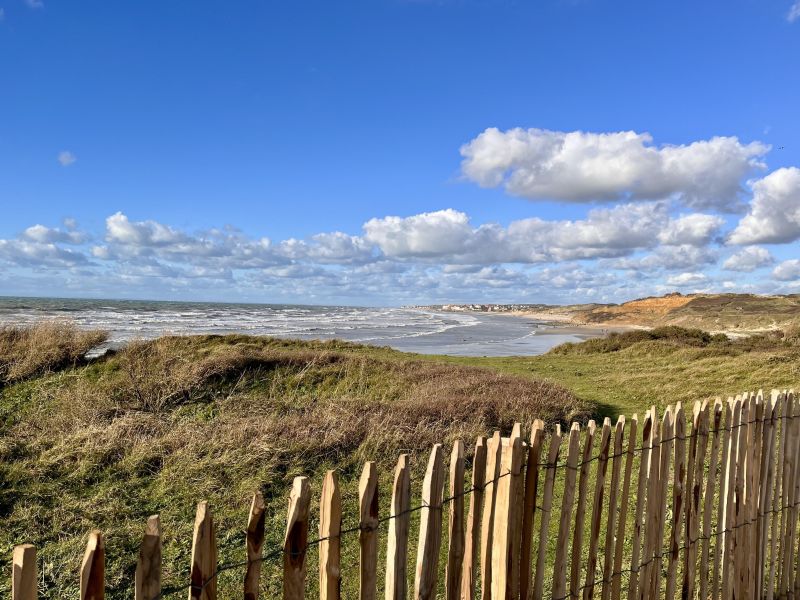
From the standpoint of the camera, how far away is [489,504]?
2.84 m

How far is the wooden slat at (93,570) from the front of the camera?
1.70 m

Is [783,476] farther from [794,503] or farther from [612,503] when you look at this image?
[612,503]

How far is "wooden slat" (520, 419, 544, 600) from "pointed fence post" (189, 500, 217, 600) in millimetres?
1594

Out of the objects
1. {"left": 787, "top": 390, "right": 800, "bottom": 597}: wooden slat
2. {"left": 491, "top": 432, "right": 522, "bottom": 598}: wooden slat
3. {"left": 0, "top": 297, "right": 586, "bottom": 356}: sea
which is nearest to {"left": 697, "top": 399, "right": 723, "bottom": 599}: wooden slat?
{"left": 787, "top": 390, "right": 800, "bottom": 597}: wooden slat

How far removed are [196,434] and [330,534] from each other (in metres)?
6.89

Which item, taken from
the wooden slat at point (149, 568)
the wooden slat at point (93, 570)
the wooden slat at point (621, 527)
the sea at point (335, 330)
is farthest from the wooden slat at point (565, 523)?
the sea at point (335, 330)

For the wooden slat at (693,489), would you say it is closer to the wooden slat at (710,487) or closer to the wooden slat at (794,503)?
the wooden slat at (710,487)

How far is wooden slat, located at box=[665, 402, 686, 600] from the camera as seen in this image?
3.72 m

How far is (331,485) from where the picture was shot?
2174mm

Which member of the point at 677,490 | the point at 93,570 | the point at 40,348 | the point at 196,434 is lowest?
the point at 196,434

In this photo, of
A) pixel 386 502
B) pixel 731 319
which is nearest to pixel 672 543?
pixel 386 502

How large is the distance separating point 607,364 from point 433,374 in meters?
9.49

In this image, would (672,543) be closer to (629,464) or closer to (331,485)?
(629,464)

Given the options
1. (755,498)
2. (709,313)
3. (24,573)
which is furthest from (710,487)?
(709,313)
